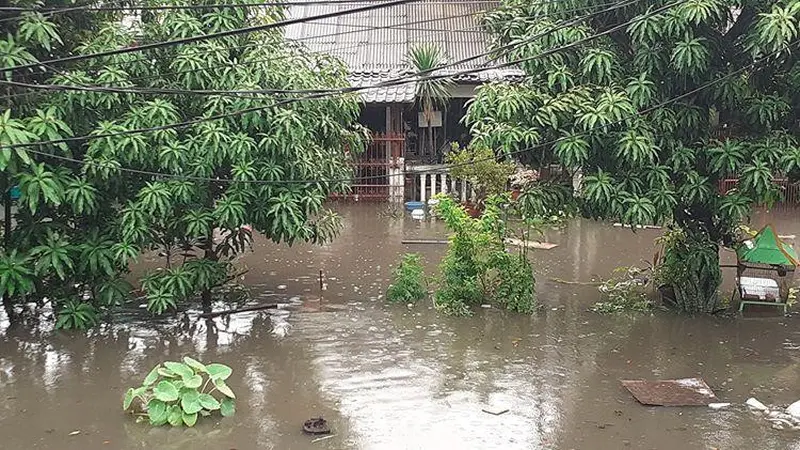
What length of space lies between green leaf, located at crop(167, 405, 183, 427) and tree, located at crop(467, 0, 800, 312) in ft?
13.4

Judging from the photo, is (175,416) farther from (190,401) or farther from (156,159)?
(156,159)

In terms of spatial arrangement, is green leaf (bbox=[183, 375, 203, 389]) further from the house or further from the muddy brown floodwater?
the house

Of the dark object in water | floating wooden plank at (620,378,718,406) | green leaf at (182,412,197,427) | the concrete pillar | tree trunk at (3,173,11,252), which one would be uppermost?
the concrete pillar

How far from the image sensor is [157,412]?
223 inches

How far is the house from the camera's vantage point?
17.7 m

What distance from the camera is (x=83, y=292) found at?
332 inches

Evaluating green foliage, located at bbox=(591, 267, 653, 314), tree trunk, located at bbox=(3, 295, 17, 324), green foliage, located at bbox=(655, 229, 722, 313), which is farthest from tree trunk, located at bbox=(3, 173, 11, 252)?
green foliage, located at bbox=(655, 229, 722, 313)

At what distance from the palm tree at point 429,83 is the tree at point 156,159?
8.19m

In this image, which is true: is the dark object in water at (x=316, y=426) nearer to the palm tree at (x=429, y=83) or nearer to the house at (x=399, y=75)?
the palm tree at (x=429, y=83)

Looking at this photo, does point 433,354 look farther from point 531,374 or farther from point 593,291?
point 593,291

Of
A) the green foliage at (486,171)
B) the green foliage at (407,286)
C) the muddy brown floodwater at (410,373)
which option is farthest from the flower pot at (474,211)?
the green foliage at (407,286)

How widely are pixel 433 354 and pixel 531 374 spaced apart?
1027 millimetres

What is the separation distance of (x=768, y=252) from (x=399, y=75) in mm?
10458

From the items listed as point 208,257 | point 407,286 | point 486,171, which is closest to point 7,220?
point 208,257
